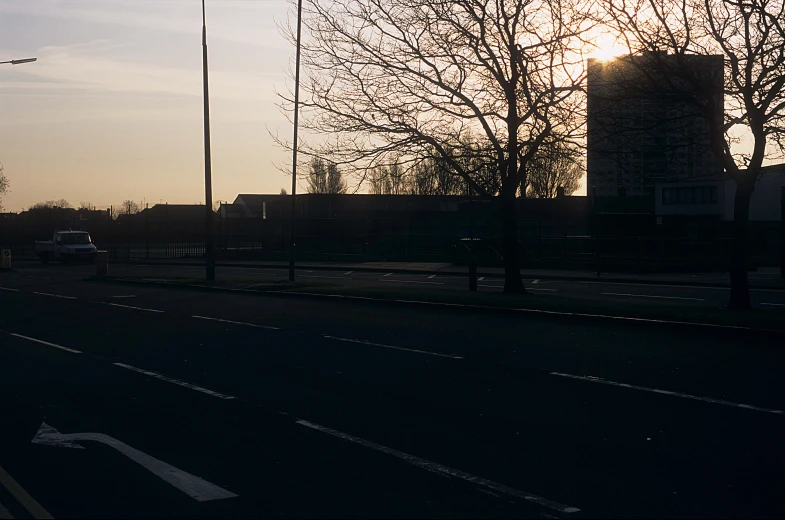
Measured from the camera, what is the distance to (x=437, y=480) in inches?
256

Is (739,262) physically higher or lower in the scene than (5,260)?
higher

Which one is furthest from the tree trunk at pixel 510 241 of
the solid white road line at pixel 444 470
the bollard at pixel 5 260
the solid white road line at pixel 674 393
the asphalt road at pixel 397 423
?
the bollard at pixel 5 260

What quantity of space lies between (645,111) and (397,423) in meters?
13.9

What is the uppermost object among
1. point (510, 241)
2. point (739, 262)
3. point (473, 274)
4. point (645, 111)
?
point (645, 111)

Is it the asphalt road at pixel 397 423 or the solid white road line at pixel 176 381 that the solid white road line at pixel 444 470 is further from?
the solid white road line at pixel 176 381

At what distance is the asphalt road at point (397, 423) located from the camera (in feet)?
20.0

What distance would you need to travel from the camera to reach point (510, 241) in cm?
2323

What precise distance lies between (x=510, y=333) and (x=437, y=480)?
9037 mm

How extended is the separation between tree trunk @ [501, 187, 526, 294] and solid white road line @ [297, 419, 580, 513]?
15.4m

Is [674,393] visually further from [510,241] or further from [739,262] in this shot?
[510,241]

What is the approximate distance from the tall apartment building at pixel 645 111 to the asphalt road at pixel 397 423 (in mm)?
5243

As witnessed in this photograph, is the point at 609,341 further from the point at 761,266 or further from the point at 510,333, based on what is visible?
the point at 761,266

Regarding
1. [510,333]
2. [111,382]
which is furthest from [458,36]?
[111,382]

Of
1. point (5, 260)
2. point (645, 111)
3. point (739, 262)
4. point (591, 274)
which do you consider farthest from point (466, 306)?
point (5, 260)
